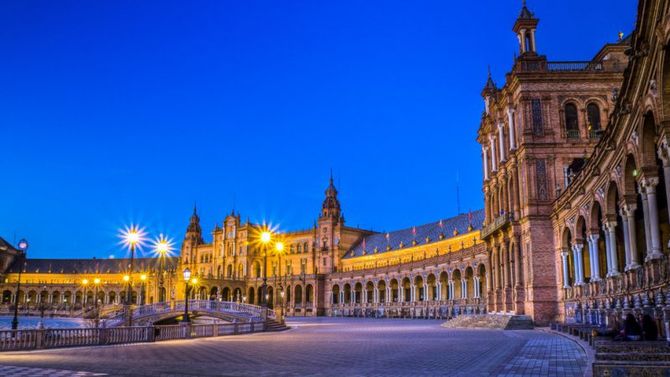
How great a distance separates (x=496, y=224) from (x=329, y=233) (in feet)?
234

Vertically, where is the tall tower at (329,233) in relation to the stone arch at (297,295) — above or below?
above

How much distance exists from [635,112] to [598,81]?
28739mm

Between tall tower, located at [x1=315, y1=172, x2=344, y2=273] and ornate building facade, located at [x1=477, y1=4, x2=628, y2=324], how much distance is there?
72128 mm

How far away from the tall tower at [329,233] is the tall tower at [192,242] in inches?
1602

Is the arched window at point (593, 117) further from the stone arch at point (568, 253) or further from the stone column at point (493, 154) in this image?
the stone column at point (493, 154)

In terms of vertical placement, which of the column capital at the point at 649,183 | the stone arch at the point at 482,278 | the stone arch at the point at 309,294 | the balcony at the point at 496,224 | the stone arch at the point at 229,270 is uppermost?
the balcony at the point at 496,224

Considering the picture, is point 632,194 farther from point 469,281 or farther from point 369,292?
point 369,292

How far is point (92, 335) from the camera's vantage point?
28.0 meters

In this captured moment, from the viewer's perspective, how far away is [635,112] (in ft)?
61.3

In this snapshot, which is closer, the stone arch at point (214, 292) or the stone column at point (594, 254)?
the stone column at point (594, 254)

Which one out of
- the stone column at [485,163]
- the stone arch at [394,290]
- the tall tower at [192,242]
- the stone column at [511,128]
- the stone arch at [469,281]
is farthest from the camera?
the tall tower at [192,242]

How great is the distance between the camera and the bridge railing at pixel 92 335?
24750 mm

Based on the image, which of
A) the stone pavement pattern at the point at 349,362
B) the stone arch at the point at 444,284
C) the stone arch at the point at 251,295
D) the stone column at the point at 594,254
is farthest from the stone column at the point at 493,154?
the stone arch at the point at 251,295

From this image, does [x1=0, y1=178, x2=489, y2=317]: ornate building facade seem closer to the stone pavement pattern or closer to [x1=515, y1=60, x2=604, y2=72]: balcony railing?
[x1=515, y1=60, x2=604, y2=72]: balcony railing
